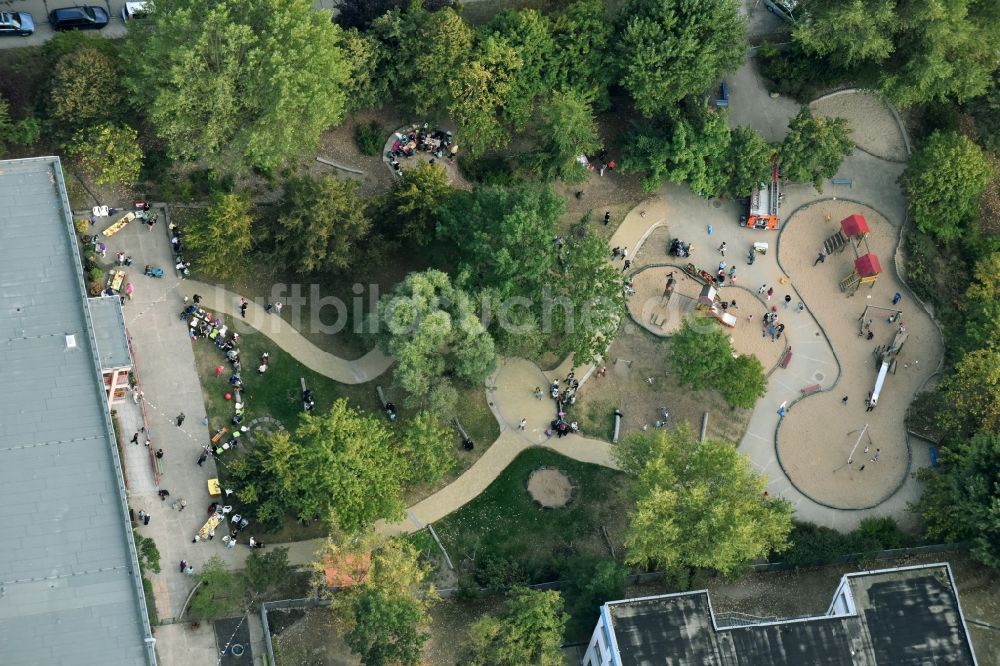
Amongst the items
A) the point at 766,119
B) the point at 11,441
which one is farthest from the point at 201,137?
the point at 766,119

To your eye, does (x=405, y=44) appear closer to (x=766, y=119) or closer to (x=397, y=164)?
(x=397, y=164)

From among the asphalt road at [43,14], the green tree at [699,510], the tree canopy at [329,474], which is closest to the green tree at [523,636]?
the green tree at [699,510]

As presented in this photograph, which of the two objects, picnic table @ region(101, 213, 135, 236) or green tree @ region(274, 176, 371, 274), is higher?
picnic table @ region(101, 213, 135, 236)

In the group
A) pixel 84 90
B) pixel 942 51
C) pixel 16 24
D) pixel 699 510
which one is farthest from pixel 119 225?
pixel 942 51

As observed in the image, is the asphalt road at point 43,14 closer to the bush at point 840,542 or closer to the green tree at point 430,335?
the green tree at point 430,335

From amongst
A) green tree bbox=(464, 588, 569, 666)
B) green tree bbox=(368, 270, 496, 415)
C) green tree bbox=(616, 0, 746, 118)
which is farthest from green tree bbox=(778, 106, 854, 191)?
green tree bbox=(464, 588, 569, 666)

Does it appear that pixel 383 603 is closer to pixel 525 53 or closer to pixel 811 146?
pixel 525 53

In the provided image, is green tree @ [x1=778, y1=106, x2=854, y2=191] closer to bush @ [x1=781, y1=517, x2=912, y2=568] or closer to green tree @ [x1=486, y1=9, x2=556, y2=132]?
green tree @ [x1=486, y1=9, x2=556, y2=132]
